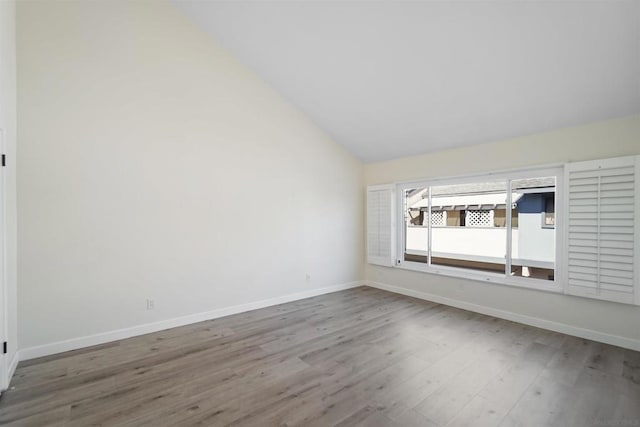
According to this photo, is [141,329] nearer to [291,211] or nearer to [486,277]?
[291,211]

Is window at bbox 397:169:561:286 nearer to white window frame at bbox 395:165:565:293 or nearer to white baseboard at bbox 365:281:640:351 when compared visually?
white window frame at bbox 395:165:565:293

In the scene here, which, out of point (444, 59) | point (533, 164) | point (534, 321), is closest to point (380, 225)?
point (533, 164)

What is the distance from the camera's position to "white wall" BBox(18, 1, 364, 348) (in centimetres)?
289

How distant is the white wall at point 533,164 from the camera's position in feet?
10.2

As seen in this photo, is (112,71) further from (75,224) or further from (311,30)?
(311,30)

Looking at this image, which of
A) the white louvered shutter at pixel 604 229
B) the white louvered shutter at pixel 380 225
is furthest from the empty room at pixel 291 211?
the white louvered shutter at pixel 380 225

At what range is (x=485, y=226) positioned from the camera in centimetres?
472

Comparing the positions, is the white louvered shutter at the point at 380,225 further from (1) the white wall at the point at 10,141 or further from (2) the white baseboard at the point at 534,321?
(1) the white wall at the point at 10,141

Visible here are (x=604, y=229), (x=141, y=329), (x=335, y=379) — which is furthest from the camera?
(x=141, y=329)

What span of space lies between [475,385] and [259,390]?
1779 millimetres

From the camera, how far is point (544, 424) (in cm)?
Result: 192

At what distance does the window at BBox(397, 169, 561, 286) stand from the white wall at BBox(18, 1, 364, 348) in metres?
2.19

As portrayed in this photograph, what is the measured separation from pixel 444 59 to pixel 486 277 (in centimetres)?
296

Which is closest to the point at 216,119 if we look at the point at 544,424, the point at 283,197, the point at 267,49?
the point at 267,49
